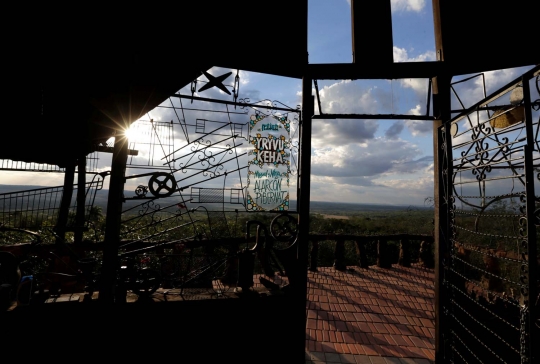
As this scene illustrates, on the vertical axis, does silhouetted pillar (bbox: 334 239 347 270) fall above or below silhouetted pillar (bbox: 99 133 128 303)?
below

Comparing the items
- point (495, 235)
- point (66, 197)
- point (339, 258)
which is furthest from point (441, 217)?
point (66, 197)

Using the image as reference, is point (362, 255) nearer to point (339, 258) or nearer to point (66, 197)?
point (339, 258)

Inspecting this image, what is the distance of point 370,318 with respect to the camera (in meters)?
5.10

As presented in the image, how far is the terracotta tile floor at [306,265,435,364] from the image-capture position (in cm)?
414

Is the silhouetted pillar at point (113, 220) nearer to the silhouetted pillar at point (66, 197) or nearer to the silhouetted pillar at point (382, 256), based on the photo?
the silhouetted pillar at point (66, 197)

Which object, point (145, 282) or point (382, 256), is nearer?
point (145, 282)

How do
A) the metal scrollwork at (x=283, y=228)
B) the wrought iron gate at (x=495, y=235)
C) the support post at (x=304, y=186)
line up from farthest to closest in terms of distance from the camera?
the metal scrollwork at (x=283, y=228) → the support post at (x=304, y=186) → the wrought iron gate at (x=495, y=235)

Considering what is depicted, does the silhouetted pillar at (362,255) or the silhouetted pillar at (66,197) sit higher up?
the silhouetted pillar at (66,197)

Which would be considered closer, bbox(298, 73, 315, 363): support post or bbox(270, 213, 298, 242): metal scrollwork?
bbox(298, 73, 315, 363): support post

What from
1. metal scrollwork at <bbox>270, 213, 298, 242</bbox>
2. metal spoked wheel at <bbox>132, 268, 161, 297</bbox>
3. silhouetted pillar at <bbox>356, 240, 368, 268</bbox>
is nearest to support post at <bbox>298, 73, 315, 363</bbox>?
metal scrollwork at <bbox>270, 213, 298, 242</bbox>

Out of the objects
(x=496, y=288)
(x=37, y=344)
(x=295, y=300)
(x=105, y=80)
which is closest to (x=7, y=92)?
(x=105, y=80)

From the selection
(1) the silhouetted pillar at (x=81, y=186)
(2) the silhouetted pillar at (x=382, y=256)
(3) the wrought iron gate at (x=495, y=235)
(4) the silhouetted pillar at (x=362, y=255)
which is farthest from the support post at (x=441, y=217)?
(1) the silhouetted pillar at (x=81, y=186)

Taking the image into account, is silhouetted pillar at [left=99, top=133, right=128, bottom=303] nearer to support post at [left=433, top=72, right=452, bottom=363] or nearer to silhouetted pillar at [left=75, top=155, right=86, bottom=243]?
silhouetted pillar at [left=75, top=155, right=86, bottom=243]

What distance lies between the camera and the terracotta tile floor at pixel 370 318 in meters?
4.14
